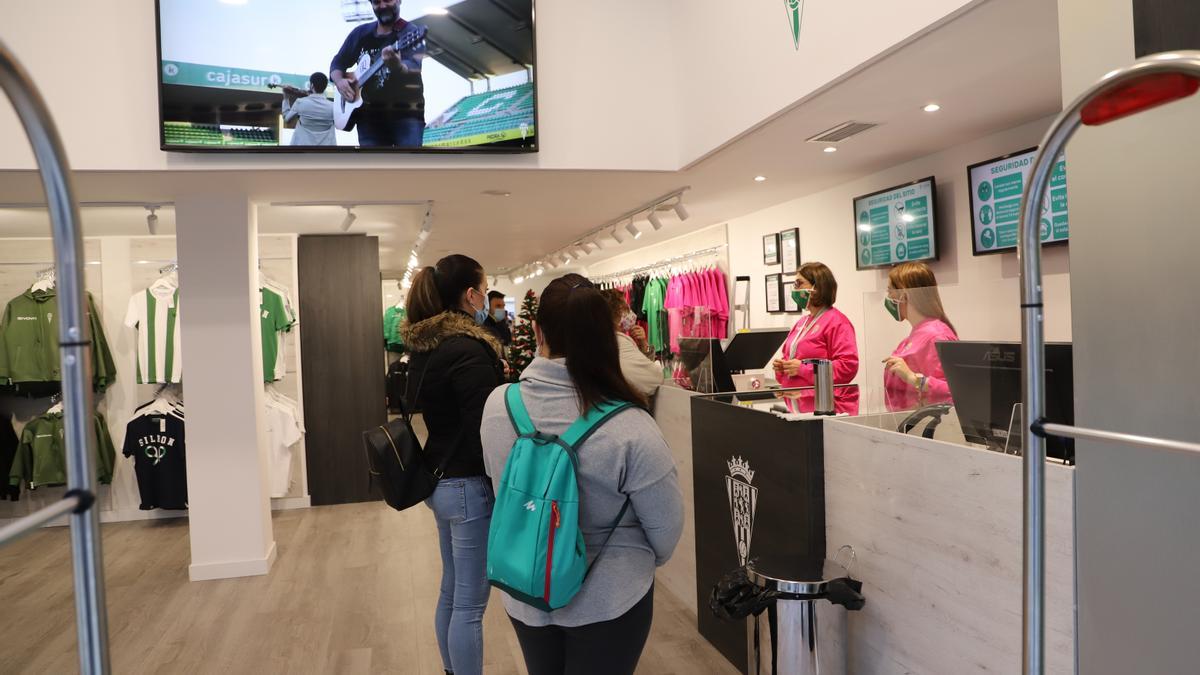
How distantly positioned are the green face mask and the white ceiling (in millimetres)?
855

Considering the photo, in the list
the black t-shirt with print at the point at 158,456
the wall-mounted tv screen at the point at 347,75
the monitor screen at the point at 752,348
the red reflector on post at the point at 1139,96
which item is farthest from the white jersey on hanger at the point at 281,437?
the red reflector on post at the point at 1139,96

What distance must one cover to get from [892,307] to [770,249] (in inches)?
173

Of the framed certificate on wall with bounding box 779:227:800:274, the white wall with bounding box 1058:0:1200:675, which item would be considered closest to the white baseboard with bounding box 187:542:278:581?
the framed certificate on wall with bounding box 779:227:800:274

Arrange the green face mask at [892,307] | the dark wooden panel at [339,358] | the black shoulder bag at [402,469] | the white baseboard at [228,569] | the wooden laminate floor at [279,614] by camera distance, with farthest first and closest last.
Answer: the dark wooden panel at [339,358], the white baseboard at [228,569], the wooden laminate floor at [279,614], the black shoulder bag at [402,469], the green face mask at [892,307]

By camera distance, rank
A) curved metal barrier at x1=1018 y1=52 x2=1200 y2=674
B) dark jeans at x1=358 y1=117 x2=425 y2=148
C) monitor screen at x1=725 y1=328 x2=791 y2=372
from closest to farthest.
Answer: curved metal barrier at x1=1018 y1=52 x2=1200 y2=674 → dark jeans at x1=358 y1=117 x2=425 y2=148 → monitor screen at x1=725 y1=328 x2=791 y2=372

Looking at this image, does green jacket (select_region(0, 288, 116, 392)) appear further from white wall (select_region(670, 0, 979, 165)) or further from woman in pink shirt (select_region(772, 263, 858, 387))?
woman in pink shirt (select_region(772, 263, 858, 387))

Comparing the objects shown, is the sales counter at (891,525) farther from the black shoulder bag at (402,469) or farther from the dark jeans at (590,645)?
the black shoulder bag at (402,469)

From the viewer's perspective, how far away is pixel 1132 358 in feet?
5.16

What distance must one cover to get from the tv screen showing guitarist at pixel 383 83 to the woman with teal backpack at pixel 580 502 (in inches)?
104

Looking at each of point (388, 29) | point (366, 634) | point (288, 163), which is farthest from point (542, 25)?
point (366, 634)

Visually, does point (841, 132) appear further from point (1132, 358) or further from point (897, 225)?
point (1132, 358)

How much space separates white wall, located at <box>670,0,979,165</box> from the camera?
2.66 metres

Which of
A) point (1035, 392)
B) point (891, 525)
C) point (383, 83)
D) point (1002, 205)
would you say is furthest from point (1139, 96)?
point (383, 83)

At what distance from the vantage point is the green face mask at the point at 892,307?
260 cm
